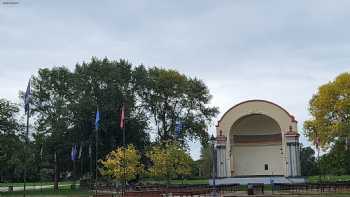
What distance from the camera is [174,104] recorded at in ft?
249

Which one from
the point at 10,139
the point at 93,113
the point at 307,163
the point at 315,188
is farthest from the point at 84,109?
the point at 307,163

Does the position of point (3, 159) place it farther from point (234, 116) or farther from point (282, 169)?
point (282, 169)

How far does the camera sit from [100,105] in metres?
67.2

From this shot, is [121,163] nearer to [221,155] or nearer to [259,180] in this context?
[259,180]

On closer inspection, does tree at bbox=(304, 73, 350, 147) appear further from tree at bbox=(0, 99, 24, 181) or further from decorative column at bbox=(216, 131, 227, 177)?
tree at bbox=(0, 99, 24, 181)

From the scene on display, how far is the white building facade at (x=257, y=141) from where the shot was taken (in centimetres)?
7100

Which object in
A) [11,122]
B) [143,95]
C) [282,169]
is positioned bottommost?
[282,169]

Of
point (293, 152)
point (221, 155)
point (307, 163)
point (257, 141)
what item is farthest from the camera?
point (307, 163)

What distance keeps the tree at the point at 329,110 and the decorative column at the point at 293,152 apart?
10613 mm

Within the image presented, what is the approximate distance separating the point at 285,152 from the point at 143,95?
21.4 meters

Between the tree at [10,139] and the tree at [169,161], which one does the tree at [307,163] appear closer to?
the tree at [169,161]

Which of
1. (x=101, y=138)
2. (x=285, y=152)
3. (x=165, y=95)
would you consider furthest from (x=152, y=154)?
(x=285, y=152)

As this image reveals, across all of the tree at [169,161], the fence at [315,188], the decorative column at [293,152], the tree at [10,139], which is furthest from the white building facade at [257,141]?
the tree at [10,139]

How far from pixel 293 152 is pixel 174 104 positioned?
60.3ft
